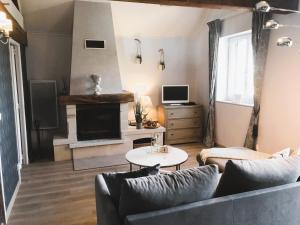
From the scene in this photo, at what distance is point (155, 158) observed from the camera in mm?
3125

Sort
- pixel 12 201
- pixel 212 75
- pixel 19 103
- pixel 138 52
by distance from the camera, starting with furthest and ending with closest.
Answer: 1. pixel 138 52
2. pixel 212 75
3. pixel 19 103
4. pixel 12 201

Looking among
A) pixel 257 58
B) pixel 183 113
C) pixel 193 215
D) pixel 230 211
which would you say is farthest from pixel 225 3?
pixel 183 113

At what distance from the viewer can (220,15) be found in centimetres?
481

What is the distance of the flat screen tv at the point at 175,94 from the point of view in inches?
215

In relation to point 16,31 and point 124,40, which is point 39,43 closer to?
point 16,31

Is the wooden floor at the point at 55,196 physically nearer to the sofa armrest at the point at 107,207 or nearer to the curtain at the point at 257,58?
the sofa armrest at the point at 107,207

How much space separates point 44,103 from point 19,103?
80 centimetres

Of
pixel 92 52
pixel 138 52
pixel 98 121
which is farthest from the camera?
pixel 138 52

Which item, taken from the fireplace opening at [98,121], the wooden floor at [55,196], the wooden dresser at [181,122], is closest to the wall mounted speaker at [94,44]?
the fireplace opening at [98,121]

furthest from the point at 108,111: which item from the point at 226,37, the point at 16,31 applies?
the point at 226,37

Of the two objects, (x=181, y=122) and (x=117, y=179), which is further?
(x=181, y=122)

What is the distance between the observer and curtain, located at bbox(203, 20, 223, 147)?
485 centimetres

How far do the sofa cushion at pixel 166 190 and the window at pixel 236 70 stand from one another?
3.03 meters

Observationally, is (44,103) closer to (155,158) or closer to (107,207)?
(155,158)
